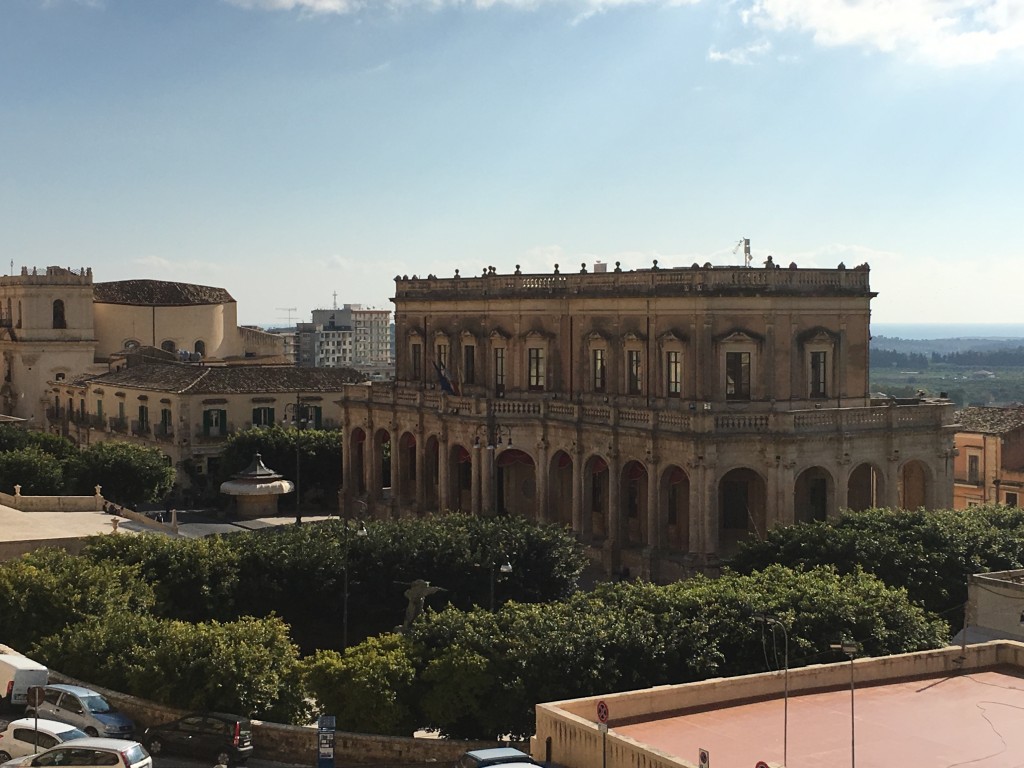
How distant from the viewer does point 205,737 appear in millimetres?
31344

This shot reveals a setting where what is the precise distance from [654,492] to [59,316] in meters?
61.8

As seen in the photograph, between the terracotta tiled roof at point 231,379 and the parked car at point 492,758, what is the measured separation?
58387 mm

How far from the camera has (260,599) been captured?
45.0 m

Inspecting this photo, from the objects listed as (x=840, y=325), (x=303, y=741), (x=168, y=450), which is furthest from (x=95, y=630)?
(x=168, y=450)

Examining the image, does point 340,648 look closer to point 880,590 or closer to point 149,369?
point 880,590

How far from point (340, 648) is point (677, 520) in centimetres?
1596

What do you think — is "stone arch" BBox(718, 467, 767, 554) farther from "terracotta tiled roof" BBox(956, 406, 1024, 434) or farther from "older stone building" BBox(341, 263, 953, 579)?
"terracotta tiled roof" BBox(956, 406, 1024, 434)

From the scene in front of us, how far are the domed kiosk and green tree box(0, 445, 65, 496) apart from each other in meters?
8.03

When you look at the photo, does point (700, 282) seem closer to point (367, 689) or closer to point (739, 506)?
point (739, 506)

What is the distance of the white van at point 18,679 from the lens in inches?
1348

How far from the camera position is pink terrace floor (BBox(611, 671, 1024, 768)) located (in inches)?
960

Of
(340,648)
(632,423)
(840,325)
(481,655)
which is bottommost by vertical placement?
(340,648)

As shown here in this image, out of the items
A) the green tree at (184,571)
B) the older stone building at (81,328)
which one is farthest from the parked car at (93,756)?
the older stone building at (81,328)

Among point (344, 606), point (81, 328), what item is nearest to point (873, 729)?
point (344, 606)
